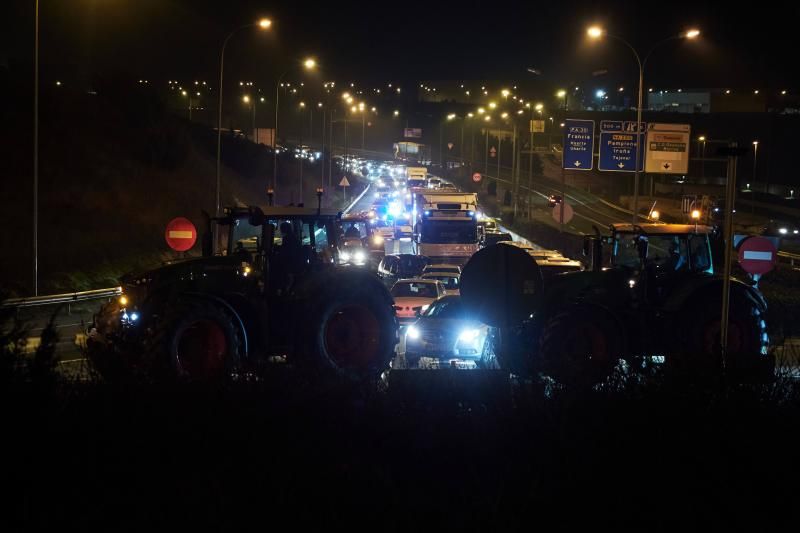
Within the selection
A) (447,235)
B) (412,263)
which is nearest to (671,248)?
(412,263)

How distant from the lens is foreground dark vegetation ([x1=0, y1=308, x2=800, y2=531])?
6121 millimetres

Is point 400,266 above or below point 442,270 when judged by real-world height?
below

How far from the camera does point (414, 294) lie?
2436 cm

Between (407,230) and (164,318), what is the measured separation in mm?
36719

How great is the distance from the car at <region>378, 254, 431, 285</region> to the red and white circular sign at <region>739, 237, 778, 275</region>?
1467 centimetres

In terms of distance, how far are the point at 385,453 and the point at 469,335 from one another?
1129cm

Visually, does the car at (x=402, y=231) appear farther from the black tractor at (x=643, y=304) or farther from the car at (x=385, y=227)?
the black tractor at (x=643, y=304)

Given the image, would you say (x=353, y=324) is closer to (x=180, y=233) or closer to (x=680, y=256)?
(x=680, y=256)

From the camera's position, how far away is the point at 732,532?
6.48m

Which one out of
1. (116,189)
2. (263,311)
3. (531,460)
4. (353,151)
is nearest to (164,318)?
(263,311)

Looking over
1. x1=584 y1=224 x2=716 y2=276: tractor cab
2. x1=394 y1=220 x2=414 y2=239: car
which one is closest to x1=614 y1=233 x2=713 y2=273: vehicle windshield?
x1=584 y1=224 x2=716 y2=276: tractor cab

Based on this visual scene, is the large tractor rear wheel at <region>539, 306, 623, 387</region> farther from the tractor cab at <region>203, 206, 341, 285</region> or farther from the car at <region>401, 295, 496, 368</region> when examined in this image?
the car at <region>401, 295, 496, 368</region>

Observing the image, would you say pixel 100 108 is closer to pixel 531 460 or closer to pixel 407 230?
pixel 407 230

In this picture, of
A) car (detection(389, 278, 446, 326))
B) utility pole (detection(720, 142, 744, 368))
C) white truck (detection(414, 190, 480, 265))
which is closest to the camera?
utility pole (detection(720, 142, 744, 368))
